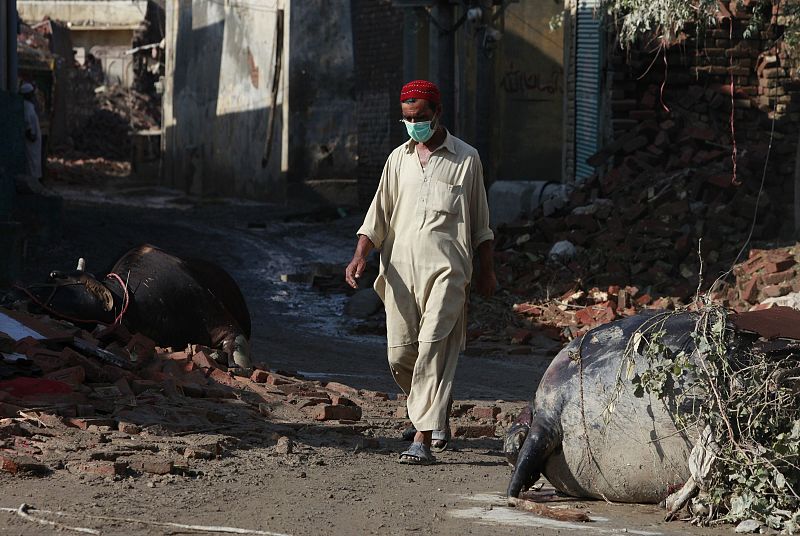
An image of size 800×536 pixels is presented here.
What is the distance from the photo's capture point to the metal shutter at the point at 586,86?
1619cm

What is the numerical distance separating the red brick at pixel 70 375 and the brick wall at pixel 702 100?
28.4 ft

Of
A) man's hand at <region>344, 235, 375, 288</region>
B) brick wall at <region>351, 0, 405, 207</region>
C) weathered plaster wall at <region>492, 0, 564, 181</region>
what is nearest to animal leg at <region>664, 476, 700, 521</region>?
man's hand at <region>344, 235, 375, 288</region>

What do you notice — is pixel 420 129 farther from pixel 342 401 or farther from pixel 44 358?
pixel 44 358

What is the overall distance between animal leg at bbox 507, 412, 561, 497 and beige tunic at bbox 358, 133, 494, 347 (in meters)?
1.09

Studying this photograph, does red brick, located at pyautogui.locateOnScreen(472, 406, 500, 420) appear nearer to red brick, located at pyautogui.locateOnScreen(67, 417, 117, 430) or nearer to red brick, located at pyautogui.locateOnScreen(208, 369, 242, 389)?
red brick, located at pyautogui.locateOnScreen(208, 369, 242, 389)

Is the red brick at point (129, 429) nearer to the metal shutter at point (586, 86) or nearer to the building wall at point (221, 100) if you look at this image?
the metal shutter at point (586, 86)

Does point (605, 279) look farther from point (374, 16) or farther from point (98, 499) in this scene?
point (374, 16)

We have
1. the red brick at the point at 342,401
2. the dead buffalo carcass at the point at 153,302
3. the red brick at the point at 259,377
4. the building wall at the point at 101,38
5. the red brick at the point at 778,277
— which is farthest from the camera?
the building wall at the point at 101,38

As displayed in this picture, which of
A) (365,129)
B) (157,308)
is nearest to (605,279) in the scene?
(157,308)

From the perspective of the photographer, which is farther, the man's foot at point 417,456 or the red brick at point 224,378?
the red brick at point 224,378

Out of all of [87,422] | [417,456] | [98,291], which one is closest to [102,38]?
[98,291]

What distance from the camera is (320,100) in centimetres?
2495

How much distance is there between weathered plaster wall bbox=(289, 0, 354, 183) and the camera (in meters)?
24.7

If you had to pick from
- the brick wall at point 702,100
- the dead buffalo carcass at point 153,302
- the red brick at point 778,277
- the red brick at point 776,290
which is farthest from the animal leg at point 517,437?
the brick wall at point 702,100
